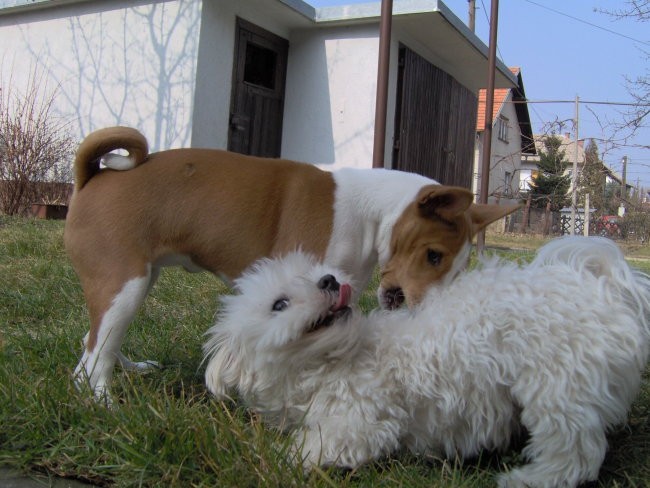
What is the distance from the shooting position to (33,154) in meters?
8.48

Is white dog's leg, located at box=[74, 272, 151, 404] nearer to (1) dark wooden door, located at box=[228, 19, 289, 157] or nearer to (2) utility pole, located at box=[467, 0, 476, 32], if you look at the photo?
(1) dark wooden door, located at box=[228, 19, 289, 157]

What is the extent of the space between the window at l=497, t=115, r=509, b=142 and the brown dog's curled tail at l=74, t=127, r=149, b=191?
2783cm

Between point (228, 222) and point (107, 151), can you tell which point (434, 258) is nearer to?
point (228, 222)

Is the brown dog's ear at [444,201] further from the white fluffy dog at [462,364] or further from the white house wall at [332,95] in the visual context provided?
the white house wall at [332,95]

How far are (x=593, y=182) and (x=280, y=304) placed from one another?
2578 centimetres

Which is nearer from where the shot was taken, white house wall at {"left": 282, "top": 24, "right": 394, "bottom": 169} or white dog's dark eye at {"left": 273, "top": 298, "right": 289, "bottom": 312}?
white dog's dark eye at {"left": 273, "top": 298, "right": 289, "bottom": 312}

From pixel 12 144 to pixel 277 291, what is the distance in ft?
25.8

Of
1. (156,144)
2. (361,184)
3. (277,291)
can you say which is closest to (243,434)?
(277,291)

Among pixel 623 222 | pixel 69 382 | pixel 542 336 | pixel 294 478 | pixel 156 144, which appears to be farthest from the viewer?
pixel 623 222

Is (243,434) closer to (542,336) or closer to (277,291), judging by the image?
(277,291)

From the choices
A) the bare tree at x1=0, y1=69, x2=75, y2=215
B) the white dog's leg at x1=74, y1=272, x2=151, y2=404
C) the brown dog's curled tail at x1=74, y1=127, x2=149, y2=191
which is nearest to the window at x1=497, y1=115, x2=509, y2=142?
the bare tree at x1=0, y1=69, x2=75, y2=215

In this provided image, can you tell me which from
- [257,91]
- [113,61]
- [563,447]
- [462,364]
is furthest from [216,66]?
[563,447]

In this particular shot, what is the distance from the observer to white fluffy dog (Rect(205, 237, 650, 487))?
5.28ft

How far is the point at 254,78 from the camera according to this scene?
9305 mm
